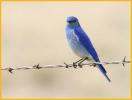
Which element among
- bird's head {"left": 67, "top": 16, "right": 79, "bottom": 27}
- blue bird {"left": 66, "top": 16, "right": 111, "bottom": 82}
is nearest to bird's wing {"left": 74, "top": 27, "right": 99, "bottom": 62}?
blue bird {"left": 66, "top": 16, "right": 111, "bottom": 82}

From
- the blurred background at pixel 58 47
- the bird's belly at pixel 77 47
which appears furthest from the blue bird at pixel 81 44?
the blurred background at pixel 58 47

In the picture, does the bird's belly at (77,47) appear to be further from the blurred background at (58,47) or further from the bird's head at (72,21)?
the blurred background at (58,47)

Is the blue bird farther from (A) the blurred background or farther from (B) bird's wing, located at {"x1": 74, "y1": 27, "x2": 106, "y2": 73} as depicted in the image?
(A) the blurred background

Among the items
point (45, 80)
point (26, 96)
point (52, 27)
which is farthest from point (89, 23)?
point (26, 96)

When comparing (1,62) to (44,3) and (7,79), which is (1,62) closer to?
(7,79)

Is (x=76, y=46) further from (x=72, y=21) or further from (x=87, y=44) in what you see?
(x=72, y=21)

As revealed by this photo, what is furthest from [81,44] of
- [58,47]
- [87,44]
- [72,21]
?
[58,47]

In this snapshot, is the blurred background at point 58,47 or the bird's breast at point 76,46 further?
the blurred background at point 58,47
